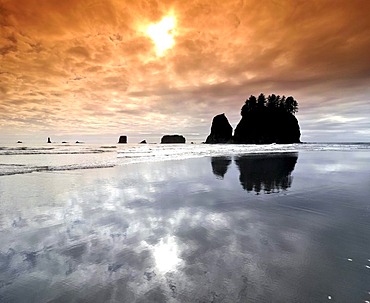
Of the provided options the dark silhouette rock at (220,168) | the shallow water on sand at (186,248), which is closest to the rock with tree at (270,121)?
the dark silhouette rock at (220,168)

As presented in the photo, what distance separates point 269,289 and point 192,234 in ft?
7.74

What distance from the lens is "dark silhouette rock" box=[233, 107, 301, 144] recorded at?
127194mm

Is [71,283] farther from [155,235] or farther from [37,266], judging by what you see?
[155,235]

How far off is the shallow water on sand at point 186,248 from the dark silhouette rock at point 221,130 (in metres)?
Answer: 168

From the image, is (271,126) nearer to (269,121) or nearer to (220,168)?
(269,121)

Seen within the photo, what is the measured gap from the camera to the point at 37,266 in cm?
397

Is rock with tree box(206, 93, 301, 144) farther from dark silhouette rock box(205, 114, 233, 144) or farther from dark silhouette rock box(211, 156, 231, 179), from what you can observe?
dark silhouette rock box(211, 156, 231, 179)

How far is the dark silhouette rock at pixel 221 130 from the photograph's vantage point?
17638cm

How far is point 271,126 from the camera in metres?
128

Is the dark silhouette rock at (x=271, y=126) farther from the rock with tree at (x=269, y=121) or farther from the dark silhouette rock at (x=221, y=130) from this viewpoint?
the dark silhouette rock at (x=221, y=130)

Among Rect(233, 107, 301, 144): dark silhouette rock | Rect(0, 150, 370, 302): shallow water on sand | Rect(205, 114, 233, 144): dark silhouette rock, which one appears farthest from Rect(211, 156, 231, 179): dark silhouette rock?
Rect(205, 114, 233, 144): dark silhouette rock

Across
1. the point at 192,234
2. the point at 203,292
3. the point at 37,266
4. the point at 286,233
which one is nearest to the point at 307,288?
the point at 203,292

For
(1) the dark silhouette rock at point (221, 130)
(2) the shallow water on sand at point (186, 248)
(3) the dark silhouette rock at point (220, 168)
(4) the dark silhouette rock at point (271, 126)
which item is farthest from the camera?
(1) the dark silhouette rock at point (221, 130)

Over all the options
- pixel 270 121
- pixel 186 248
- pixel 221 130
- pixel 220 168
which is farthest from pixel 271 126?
pixel 186 248
